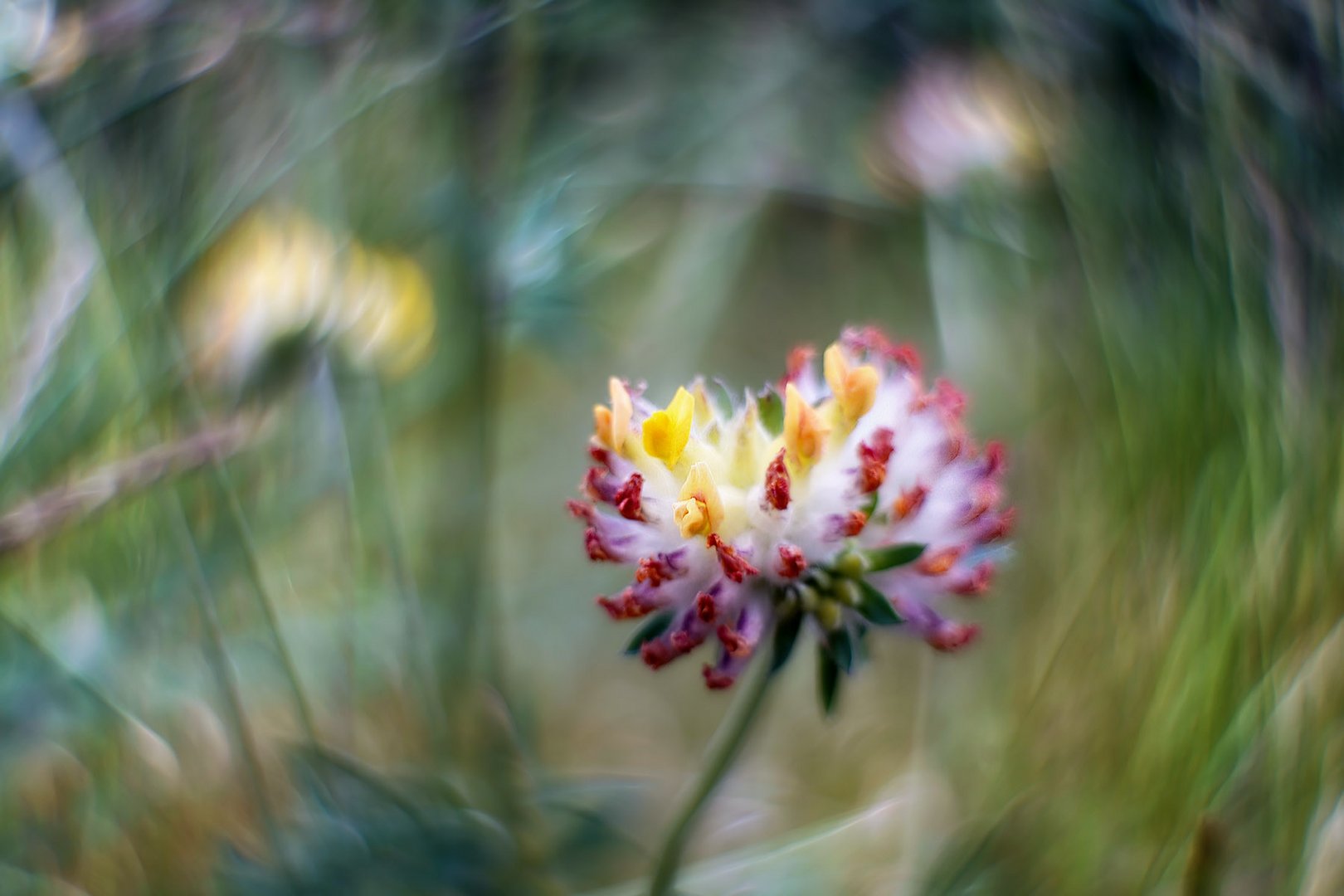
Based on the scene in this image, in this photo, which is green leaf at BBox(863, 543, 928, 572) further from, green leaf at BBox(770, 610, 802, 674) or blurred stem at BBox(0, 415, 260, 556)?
blurred stem at BBox(0, 415, 260, 556)

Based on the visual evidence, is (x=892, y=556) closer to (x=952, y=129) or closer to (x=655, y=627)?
(x=655, y=627)

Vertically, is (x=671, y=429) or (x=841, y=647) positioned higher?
(x=671, y=429)

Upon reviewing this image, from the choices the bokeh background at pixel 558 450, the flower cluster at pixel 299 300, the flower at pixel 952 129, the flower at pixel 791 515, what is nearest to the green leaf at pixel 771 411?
the flower at pixel 791 515

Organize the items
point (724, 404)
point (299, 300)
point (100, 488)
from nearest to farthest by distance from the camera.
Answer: point (724, 404)
point (100, 488)
point (299, 300)

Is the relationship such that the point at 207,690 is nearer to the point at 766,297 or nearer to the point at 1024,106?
the point at 766,297

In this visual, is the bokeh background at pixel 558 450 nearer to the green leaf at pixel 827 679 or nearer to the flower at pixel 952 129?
the flower at pixel 952 129

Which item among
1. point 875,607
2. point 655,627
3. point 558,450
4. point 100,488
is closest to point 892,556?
point 875,607

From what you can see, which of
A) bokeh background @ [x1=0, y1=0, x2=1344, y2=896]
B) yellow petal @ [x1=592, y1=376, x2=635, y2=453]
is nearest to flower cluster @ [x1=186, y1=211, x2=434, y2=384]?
bokeh background @ [x1=0, y1=0, x2=1344, y2=896]

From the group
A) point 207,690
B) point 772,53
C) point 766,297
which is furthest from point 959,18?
point 207,690
